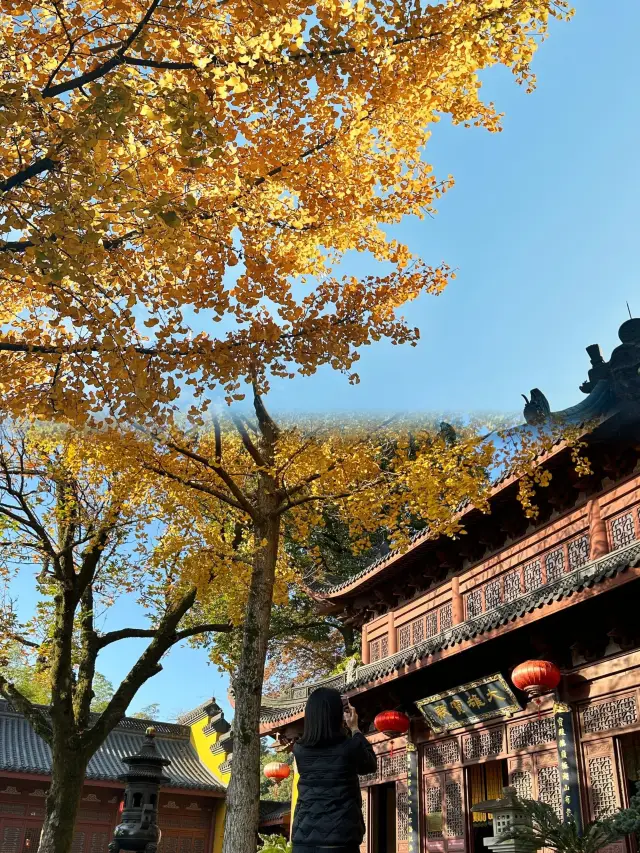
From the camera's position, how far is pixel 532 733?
A: 28.0 ft

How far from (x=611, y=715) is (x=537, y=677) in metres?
0.81

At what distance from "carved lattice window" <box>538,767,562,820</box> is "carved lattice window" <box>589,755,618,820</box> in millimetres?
474

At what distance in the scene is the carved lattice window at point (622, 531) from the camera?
8.28 m

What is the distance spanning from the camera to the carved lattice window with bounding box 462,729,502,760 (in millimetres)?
9203

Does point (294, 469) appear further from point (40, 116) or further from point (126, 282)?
point (40, 116)

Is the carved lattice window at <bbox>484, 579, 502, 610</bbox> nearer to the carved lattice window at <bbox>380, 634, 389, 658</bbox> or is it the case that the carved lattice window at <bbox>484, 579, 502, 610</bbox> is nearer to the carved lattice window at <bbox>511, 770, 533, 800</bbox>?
the carved lattice window at <bbox>511, 770, 533, 800</bbox>

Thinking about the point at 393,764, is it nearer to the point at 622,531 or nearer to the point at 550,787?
the point at 550,787

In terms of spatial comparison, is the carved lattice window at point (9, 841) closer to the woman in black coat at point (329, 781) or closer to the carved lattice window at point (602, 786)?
the carved lattice window at point (602, 786)

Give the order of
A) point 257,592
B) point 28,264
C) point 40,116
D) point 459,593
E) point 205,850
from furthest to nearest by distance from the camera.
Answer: point 205,850
point 459,593
point 257,592
point 28,264
point 40,116

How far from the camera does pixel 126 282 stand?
5727mm

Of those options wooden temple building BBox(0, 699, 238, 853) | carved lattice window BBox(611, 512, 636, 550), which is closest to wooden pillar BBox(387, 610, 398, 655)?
carved lattice window BBox(611, 512, 636, 550)

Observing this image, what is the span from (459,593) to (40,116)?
958cm

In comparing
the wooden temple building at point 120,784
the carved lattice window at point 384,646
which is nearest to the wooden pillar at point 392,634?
the carved lattice window at point 384,646

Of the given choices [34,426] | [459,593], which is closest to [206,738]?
[459,593]
